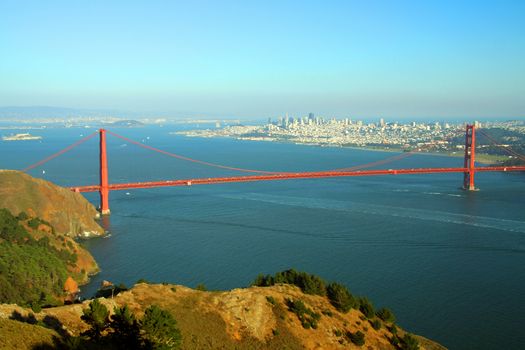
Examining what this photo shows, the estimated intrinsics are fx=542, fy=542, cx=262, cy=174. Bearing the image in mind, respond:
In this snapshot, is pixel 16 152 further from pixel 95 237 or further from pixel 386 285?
pixel 386 285

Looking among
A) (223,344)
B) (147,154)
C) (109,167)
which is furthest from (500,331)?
(147,154)

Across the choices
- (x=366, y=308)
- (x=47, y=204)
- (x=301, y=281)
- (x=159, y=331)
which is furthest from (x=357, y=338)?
(x=47, y=204)

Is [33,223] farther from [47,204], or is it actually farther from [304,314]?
[304,314]

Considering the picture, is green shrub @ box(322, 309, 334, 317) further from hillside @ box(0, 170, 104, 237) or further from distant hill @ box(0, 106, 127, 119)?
distant hill @ box(0, 106, 127, 119)

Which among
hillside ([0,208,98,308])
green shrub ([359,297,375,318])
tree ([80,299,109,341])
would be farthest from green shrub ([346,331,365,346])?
hillside ([0,208,98,308])

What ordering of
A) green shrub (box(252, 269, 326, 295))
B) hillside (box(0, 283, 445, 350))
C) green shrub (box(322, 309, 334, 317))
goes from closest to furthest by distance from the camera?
hillside (box(0, 283, 445, 350))
green shrub (box(322, 309, 334, 317))
green shrub (box(252, 269, 326, 295))

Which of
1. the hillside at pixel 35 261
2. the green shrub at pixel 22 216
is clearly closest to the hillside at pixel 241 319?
the hillside at pixel 35 261
